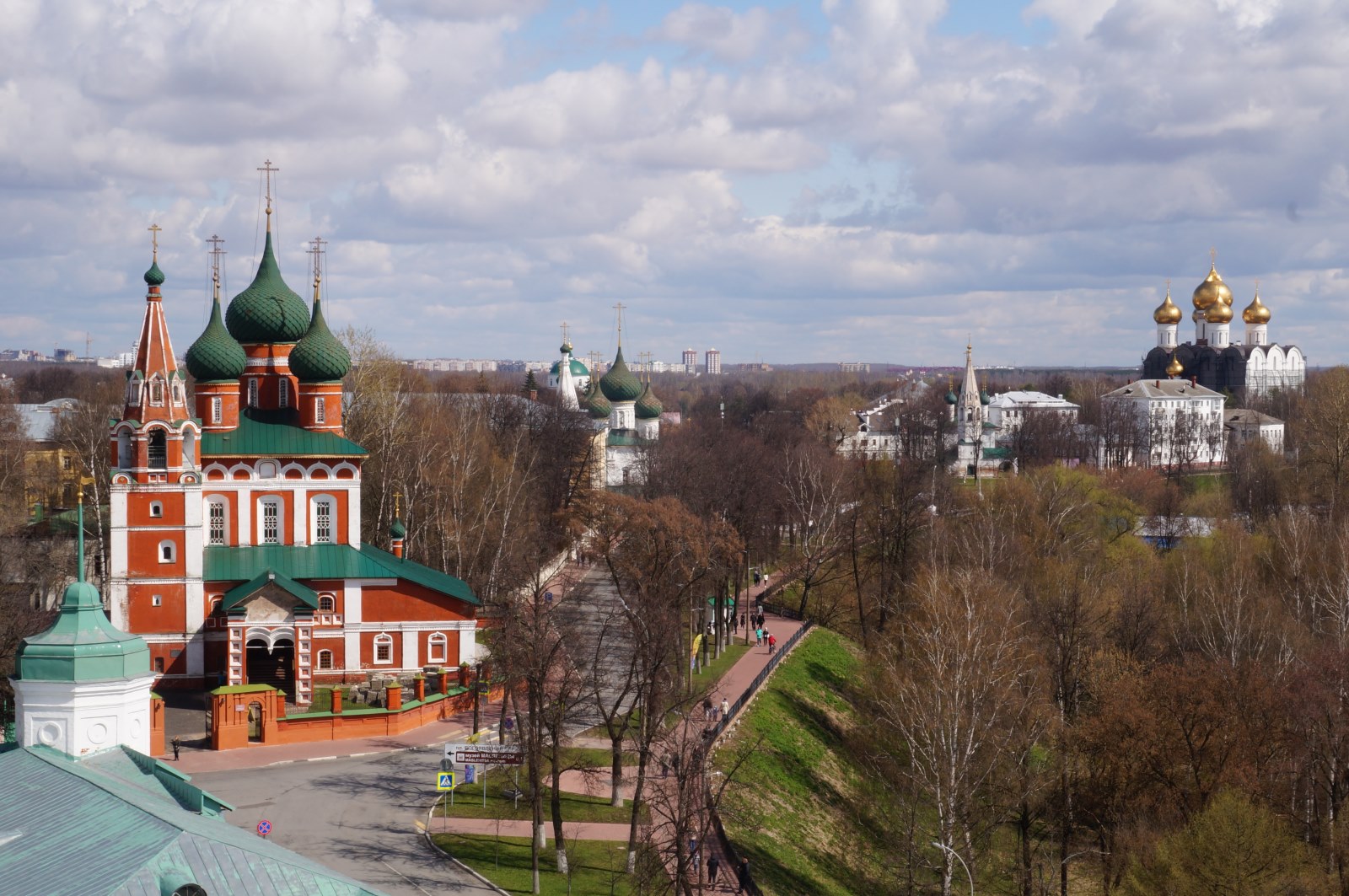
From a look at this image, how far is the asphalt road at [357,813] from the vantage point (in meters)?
23.7

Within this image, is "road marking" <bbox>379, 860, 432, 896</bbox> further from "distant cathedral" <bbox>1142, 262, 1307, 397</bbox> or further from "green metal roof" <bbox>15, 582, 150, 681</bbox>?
"distant cathedral" <bbox>1142, 262, 1307, 397</bbox>

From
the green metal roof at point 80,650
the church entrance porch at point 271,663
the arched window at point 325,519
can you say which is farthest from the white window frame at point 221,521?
the green metal roof at point 80,650

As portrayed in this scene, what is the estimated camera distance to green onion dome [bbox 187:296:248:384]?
37.9 meters

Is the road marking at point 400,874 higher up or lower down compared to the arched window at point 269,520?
lower down

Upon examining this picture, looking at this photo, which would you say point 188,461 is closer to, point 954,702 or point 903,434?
point 954,702

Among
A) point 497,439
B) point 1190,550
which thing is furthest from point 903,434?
point 1190,550

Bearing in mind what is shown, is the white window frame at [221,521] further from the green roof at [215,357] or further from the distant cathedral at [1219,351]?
the distant cathedral at [1219,351]

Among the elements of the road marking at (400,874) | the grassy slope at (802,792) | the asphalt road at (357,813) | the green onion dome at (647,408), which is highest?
the green onion dome at (647,408)

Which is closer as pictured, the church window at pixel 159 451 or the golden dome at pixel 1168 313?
the church window at pixel 159 451

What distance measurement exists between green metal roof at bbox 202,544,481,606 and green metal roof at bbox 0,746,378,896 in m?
20.6

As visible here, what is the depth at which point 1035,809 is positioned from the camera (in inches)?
1202

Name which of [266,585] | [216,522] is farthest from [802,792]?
[216,522]

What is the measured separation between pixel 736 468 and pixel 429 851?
95.9 ft

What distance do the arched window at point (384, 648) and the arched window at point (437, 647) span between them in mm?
907
